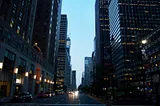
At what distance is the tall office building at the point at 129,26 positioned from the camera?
134125mm

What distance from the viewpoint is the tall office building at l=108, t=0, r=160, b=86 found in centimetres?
13412

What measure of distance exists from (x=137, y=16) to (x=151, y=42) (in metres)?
74.3

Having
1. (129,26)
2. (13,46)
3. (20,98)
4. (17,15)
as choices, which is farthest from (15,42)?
(129,26)

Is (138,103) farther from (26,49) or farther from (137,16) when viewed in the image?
(137,16)

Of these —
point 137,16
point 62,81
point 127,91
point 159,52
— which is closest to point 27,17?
point 127,91

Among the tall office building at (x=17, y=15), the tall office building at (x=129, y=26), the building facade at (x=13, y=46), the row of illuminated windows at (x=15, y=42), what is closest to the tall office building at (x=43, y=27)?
the row of illuminated windows at (x=15, y=42)

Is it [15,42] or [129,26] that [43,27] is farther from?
[129,26]

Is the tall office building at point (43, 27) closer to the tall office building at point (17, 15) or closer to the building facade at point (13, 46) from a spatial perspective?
the tall office building at point (17, 15)

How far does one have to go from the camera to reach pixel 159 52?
232 feet

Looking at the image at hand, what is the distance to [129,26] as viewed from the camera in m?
144

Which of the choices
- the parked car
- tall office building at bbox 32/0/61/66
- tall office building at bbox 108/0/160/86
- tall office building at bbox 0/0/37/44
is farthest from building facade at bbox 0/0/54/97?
tall office building at bbox 108/0/160/86

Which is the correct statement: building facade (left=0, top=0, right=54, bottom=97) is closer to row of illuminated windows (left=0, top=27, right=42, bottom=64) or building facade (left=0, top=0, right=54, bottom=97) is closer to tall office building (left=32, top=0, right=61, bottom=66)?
row of illuminated windows (left=0, top=27, right=42, bottom=64)

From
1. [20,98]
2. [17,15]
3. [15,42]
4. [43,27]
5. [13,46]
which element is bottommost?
[20,98]

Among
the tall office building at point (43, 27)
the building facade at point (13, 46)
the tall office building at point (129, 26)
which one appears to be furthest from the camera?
the tall office building at point (129, 26)
